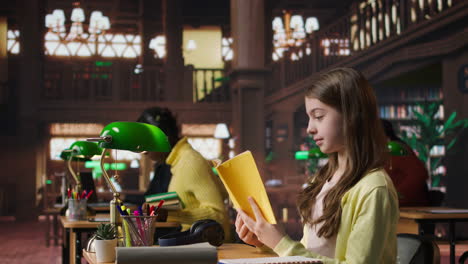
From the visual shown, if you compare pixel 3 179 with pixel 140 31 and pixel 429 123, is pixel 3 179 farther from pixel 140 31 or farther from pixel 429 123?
pixel 429 123

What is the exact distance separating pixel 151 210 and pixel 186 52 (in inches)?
517

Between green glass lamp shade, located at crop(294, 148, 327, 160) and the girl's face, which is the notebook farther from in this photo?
green glass lamp shade, located at crop(294, 148, 327, 160)

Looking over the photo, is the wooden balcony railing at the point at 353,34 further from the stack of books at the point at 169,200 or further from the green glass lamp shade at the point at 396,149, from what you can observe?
the stack of books at the point at 169,200

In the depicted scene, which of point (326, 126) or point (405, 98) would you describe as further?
point (405, 98)

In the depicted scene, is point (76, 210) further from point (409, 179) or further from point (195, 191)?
point (409, 179)

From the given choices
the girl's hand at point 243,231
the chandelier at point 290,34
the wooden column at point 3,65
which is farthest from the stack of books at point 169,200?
the wooden column at point 3,65

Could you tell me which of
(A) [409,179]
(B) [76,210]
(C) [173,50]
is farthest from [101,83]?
(B) [76,210]

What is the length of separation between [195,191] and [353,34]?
7.84m

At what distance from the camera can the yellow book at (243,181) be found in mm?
1660

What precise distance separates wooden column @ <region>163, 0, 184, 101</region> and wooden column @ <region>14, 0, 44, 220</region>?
260cm

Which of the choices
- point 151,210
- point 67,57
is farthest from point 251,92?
point 151,210

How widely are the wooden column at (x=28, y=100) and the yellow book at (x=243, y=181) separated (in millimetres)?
12109

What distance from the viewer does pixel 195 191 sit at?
349cm

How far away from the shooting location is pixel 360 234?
152 cm
